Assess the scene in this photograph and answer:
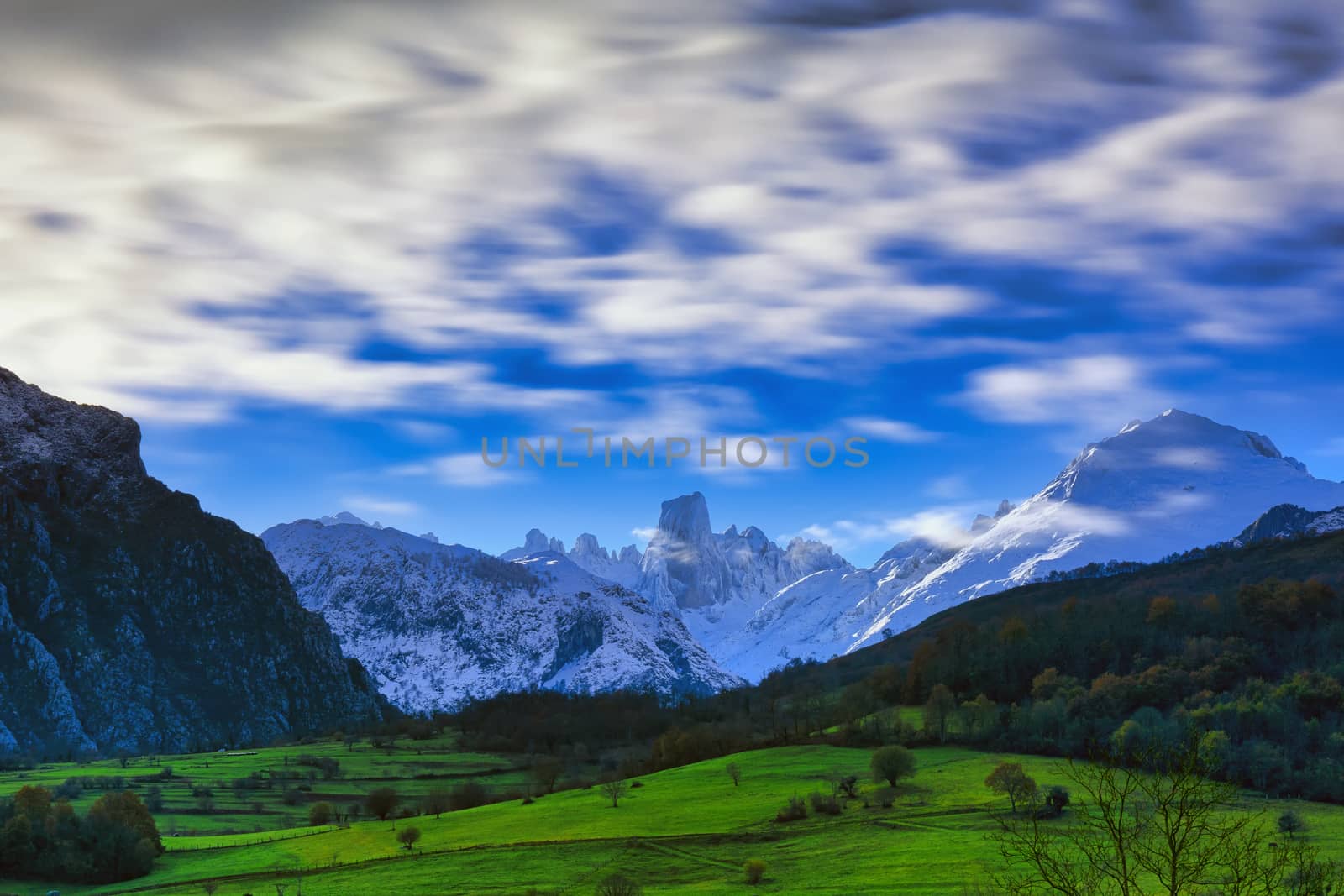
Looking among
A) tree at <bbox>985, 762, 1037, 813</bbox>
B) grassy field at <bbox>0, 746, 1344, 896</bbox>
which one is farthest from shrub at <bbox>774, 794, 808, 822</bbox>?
tree at <bbox>985, 762, 1037, 813</bbox>

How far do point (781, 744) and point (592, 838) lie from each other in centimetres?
7951

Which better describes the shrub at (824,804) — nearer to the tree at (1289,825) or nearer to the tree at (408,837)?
the tree at (408,837)

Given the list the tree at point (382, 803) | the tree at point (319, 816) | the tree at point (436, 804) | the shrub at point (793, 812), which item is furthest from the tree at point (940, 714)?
the tree at point (319, 816)

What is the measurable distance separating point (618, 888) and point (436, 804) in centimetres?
8424

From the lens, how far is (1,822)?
414 feet

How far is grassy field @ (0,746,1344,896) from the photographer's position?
10388 centimetres

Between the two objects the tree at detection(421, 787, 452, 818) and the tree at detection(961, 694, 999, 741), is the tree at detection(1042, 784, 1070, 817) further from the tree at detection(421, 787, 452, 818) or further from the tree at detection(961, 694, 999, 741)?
the tree at detection(421, 787, 452, 818)

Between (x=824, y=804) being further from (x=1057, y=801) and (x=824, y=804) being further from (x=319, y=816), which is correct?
(x=319, y=816)

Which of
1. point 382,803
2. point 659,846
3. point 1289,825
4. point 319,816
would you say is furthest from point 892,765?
point 319,816

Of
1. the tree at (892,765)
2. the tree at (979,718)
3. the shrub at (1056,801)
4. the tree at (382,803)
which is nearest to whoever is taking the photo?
the shrub at (1056,801)

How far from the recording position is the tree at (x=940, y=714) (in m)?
188

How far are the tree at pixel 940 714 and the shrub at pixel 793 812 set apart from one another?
58.0 meters

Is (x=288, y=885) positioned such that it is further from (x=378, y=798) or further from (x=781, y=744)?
(x=781, y=744)

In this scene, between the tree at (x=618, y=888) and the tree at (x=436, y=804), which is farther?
the tree at (x=436, y=804)
